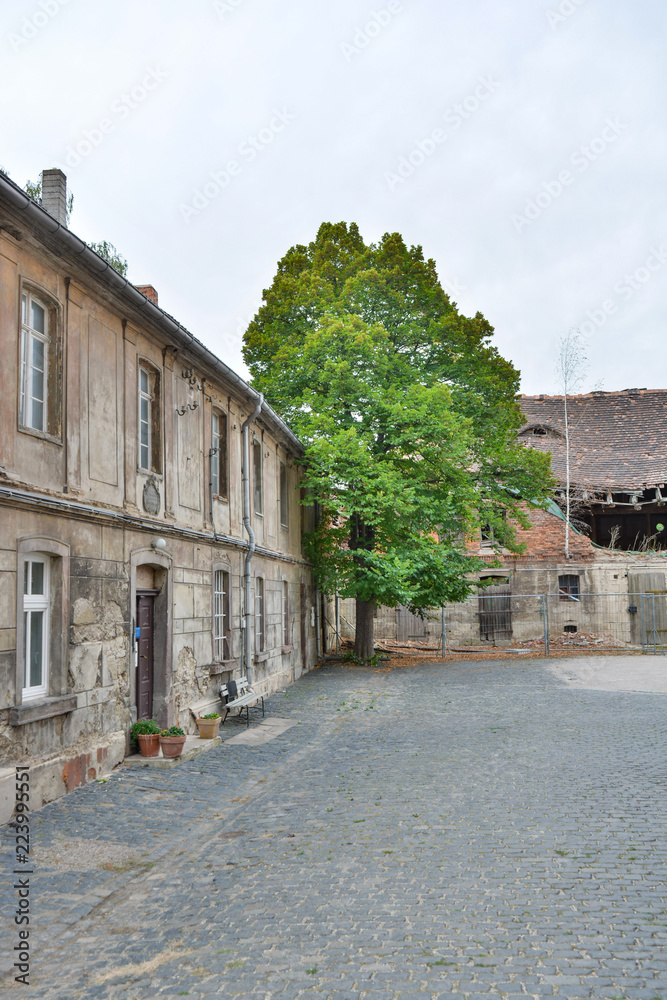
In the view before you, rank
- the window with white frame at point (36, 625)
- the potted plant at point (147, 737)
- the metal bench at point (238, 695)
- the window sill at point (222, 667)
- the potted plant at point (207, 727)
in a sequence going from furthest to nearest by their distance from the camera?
the window sill at point (222, 667)
the metal bench at point (238, 695)
the potted plant at point (207, 727)
the potted plant at point (147, 737)
the window with white frame at point (36, 625)

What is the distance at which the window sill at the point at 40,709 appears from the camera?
318 inches

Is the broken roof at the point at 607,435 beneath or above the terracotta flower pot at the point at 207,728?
above

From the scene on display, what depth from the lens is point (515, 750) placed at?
11.1 metres

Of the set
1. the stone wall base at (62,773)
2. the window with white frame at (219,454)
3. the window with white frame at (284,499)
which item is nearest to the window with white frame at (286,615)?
the window with white frame at (284,499)

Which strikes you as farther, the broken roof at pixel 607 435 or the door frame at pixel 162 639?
the broken roof at pixel 607 435

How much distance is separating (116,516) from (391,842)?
5383 mm

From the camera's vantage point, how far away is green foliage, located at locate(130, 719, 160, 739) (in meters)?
10.7

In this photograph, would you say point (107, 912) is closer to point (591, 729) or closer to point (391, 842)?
point (391, 842)

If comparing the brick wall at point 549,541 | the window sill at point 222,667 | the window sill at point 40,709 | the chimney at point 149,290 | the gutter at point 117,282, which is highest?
the chimney at point 149,290

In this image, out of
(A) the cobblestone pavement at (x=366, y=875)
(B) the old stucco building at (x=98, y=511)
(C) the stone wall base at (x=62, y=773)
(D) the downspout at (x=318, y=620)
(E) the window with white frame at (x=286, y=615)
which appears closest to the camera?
(A) the cobblestone pavement at (x=366, y=875)

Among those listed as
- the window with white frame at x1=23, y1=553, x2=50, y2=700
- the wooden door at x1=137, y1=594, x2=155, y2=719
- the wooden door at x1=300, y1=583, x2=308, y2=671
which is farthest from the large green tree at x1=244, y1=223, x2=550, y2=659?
the window with white frame at x1=23, y1=553, x2=50, y2=700

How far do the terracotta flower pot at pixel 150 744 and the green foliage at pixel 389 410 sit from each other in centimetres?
1094

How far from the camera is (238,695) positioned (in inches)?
576

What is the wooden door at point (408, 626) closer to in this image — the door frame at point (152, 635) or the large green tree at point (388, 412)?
the large green tree at point (388, 412)
